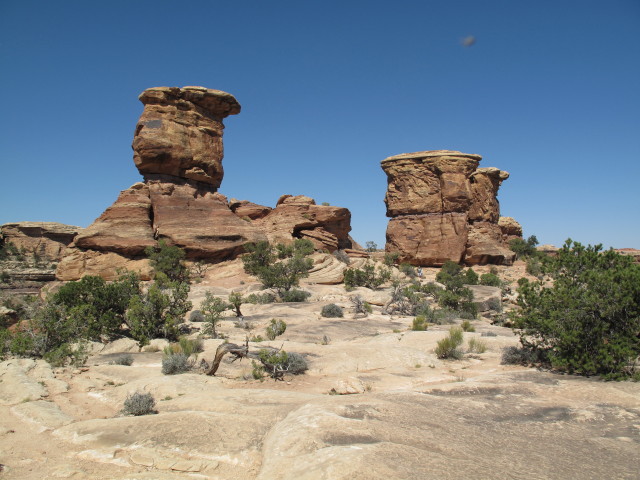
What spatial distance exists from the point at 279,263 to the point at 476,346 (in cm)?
1467

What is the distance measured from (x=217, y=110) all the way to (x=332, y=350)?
1058 inches

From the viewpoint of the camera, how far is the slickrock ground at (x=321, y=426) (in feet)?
14.0

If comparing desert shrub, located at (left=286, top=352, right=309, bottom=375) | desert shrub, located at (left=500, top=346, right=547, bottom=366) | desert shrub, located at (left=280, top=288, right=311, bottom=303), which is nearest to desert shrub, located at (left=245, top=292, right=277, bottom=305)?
desert shrub, located at (left=280, top=288, right=311, bottom=303)

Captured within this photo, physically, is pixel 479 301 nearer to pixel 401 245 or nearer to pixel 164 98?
pixel 401 245

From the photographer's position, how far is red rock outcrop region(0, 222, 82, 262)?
5062cm

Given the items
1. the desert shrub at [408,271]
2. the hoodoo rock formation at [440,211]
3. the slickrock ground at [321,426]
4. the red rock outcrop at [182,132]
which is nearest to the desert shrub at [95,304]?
the slickrock ground at [321,426]

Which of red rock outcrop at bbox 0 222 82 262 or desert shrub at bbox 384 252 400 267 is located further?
red rock outcrop at bbox 0 222 82 262

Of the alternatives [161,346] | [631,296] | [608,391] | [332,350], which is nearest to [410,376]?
[332,350]

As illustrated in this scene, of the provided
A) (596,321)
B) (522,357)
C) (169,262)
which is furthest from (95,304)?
(596,321)

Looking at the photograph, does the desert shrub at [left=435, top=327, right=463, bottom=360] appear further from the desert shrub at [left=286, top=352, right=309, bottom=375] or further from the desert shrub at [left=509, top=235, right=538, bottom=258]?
the desert shrub at [left=509, top=235, right=538, bottom=258]

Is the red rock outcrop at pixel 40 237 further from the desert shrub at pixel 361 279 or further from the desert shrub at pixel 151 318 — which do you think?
the desert shrub at pixel 151 318

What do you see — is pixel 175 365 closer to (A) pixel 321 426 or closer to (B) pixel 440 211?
(A) pixel 321 426

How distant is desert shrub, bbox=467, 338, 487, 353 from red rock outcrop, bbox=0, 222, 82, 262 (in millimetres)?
51224

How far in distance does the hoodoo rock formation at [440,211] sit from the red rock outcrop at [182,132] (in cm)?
1495
